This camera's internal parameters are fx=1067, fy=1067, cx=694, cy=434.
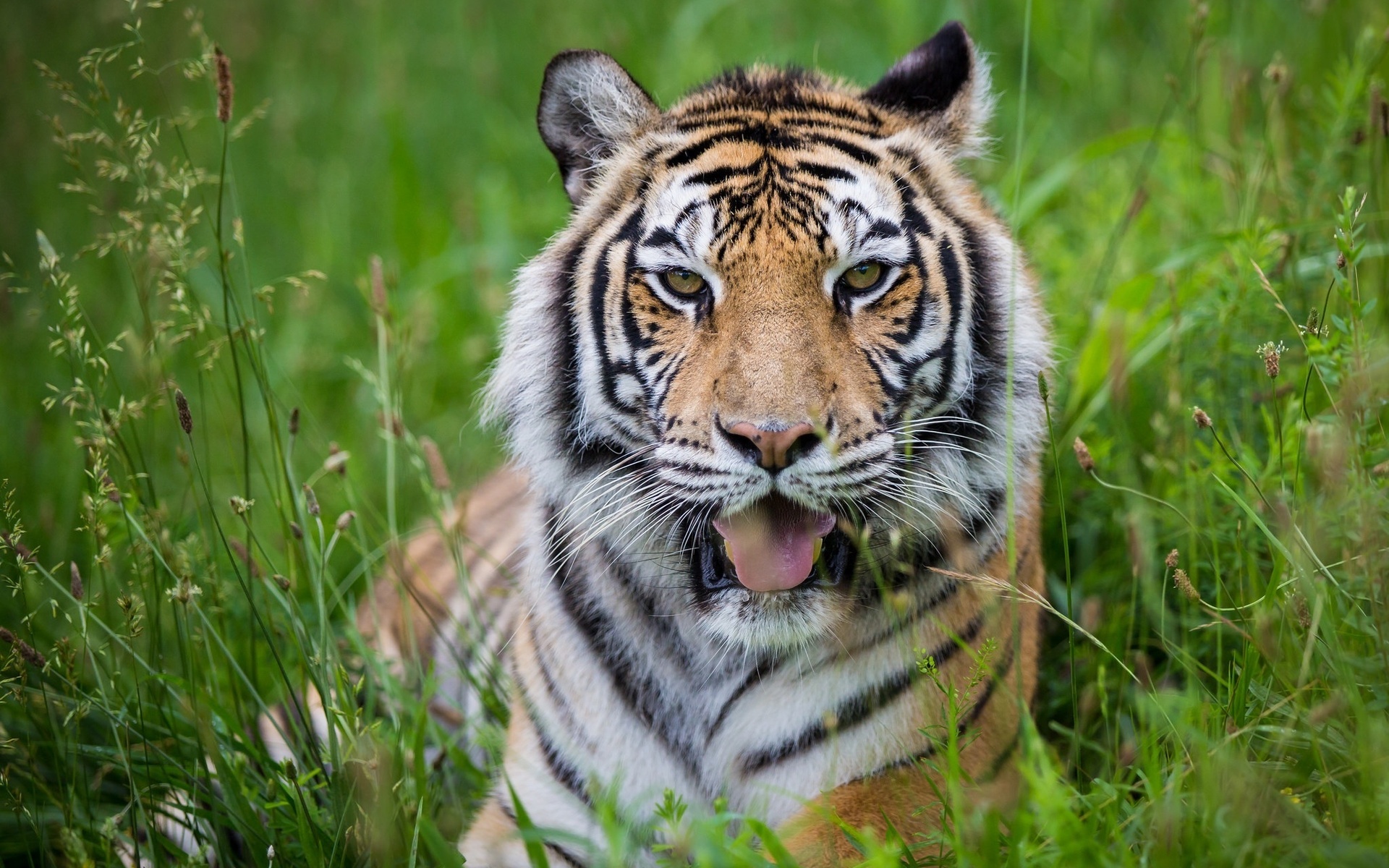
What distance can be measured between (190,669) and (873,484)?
58.3 inches

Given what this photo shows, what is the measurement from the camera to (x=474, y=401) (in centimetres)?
306

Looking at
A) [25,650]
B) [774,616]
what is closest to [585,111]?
[774,616]

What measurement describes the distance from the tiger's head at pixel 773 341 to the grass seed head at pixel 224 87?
28.4 inches

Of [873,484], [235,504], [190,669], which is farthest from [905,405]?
[190,669]

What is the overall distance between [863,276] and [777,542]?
23.6 inches

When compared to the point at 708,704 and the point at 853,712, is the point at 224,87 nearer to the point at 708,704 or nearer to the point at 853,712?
the point at 708,704

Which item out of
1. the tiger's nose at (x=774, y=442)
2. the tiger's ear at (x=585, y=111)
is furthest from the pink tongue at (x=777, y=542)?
the tiger's ear at (x=585, y=111)

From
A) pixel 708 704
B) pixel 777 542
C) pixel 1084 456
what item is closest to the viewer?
pixel 1084 456

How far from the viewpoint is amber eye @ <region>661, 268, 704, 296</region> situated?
7.61 feet

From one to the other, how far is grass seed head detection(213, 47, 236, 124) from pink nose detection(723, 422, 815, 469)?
121 centimetres

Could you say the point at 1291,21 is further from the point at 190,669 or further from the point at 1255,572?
the point at 190,669

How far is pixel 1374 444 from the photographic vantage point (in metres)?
2.07

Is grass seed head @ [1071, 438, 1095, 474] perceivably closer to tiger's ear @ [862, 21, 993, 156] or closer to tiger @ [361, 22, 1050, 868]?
tiger @ [361, 22, 1050, 868]

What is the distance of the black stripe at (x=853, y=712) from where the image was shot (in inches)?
90.4
